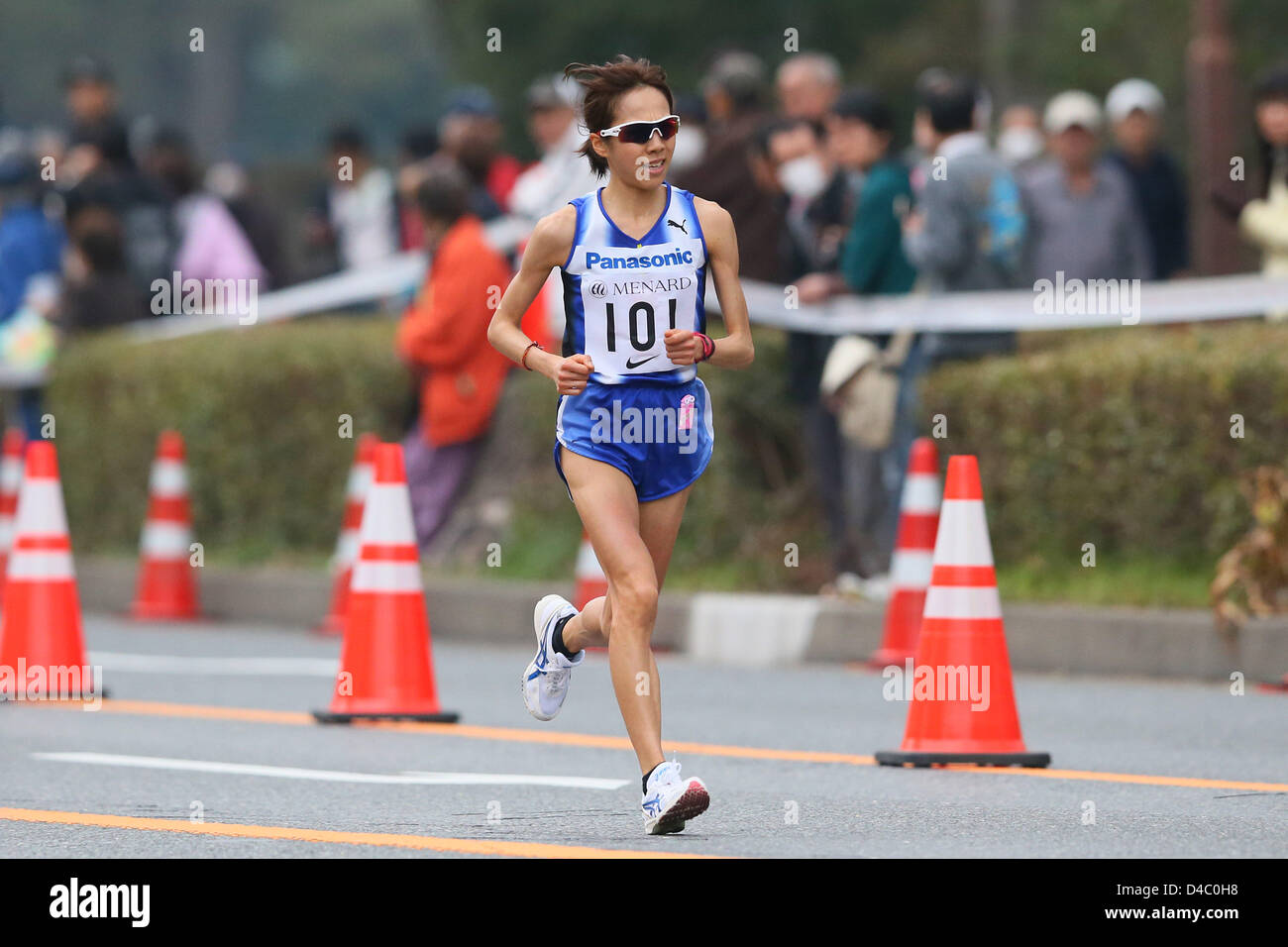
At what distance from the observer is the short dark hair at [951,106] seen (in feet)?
40.0

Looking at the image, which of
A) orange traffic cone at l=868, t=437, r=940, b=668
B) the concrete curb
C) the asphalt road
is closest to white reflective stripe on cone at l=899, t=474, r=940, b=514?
orange traffic cone at l=868, t=437, r=940, b=668

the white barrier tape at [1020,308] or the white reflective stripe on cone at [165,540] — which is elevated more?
the white barrier tape at [1020,308]

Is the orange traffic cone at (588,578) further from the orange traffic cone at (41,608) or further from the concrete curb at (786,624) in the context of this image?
the orange traffic cone at (41,608)

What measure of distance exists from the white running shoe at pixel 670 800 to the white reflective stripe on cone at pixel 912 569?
4.62 m

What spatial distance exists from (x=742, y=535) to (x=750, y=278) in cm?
134

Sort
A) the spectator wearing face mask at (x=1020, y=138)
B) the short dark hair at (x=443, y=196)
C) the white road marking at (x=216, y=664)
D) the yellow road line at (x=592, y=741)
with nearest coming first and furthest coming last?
the yellow road line at (x=592, y=741) < the white road marking at (x=216, y=664) < the short dark hair at (x=443, y=196) < the spectator wearing face mask at (x=1020, y=138)

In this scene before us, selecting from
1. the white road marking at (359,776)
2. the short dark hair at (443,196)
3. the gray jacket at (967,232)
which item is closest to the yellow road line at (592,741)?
the white road marking at (359,776)

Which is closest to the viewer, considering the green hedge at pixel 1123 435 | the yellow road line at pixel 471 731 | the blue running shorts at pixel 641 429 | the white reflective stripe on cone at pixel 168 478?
the blue running shorts at pixel 641 429

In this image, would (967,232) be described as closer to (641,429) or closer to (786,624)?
(786,624)

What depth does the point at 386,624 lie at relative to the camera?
9.59m

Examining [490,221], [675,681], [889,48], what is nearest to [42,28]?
[889,48]

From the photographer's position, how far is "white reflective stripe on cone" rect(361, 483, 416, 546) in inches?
380

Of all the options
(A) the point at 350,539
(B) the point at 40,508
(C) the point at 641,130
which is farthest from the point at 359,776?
(A) the point at 350,539

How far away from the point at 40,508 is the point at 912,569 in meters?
3.53
